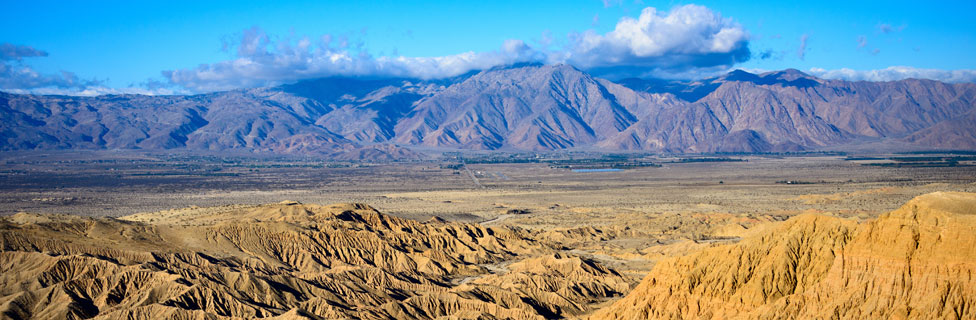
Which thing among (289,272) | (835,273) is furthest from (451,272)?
(835,273)

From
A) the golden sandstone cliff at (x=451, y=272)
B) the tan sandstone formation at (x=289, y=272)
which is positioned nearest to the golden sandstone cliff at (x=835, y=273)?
the golden sandstone cliff at (x=451, y=272)

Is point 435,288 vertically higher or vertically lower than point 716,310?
lower

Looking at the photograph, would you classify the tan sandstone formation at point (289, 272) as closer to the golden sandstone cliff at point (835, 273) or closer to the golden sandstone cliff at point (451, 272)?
the golden sandstone cliff at point (451, 272)

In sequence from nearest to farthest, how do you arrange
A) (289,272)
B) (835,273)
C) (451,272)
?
(835,273), (289,272), (451,272)

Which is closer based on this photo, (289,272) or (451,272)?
(289,272)

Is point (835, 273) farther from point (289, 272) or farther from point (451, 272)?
point (289, 272)

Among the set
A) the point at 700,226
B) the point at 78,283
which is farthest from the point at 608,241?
the point at 78,283

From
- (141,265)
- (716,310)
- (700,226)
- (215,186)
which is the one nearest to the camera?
(716,310)

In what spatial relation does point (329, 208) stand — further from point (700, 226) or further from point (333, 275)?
point (700, 226)
